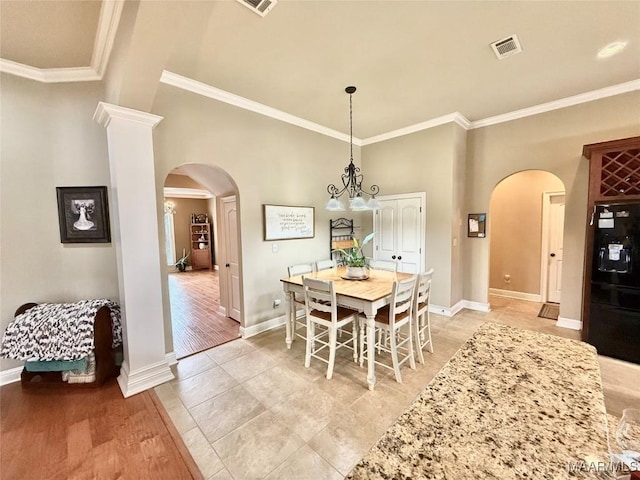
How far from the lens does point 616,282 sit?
3.00 m

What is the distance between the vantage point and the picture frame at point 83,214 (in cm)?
281

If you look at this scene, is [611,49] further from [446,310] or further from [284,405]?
[284,405]

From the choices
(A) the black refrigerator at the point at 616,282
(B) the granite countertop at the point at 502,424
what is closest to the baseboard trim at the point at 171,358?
(B) the granite countertop at the point at 502,424

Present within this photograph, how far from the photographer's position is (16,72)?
8.48 feet

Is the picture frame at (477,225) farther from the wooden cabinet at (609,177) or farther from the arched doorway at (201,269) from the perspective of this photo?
the arched doorway at (201,269)

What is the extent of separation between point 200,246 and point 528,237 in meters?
9.32

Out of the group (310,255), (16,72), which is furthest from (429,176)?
(16,72)

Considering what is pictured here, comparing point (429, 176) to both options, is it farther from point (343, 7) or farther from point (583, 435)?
point (583, 435)

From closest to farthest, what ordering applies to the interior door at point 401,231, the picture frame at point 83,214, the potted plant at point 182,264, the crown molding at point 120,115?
the crown molding at point 120,115
the picture frame at point 83,214
the interior door at point 401,231
the potted plant at point 182,264

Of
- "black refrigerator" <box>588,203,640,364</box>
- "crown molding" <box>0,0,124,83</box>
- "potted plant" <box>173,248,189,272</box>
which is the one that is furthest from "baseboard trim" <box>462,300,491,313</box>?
"potted plant" <box>173,248,189,272</box>

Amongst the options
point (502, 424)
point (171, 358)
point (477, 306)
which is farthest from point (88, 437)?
point (477, 306)

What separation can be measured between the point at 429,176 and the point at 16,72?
5148 mm

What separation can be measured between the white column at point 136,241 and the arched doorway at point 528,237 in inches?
203

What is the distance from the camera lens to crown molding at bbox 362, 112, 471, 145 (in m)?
4.08
